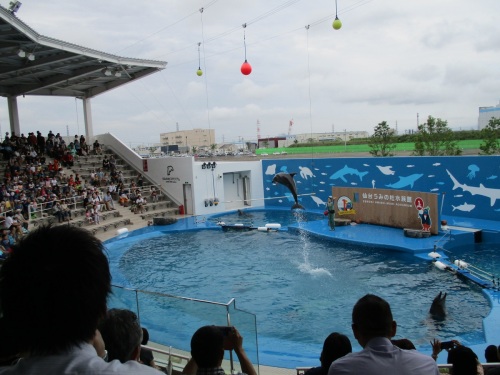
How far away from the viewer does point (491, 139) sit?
16359mm

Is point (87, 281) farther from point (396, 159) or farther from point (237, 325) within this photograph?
point (396, 159)

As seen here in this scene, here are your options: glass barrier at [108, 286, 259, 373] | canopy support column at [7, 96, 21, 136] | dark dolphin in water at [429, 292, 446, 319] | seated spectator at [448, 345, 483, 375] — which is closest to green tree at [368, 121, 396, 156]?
dark dolphin in water at [429, 292, 446, 319]

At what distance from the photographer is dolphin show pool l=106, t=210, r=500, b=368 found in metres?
6.24

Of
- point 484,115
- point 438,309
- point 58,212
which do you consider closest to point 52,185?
point 58,212

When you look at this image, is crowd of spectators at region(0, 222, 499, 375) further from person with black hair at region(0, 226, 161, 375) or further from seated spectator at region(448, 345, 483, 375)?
seated spectator at region(448, 345, 483, 375)

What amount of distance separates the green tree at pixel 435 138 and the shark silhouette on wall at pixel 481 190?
212 inches

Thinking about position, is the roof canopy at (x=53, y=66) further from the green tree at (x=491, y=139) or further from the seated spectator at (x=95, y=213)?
the green tree at (x=491, y=139)

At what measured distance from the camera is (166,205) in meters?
19.0

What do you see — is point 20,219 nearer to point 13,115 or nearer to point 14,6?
point 14,6

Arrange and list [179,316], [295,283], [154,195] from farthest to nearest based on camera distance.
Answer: [154,195] < [295,283] < [179,316]

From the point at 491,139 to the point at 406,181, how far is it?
407 cm

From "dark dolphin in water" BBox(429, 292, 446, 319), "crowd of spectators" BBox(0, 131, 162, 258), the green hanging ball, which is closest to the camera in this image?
"dark dolphin in water" BBox(429, 292, 446, 319)

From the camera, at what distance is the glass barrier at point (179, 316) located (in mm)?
3850

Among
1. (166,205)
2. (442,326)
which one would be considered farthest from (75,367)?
(166,205)
